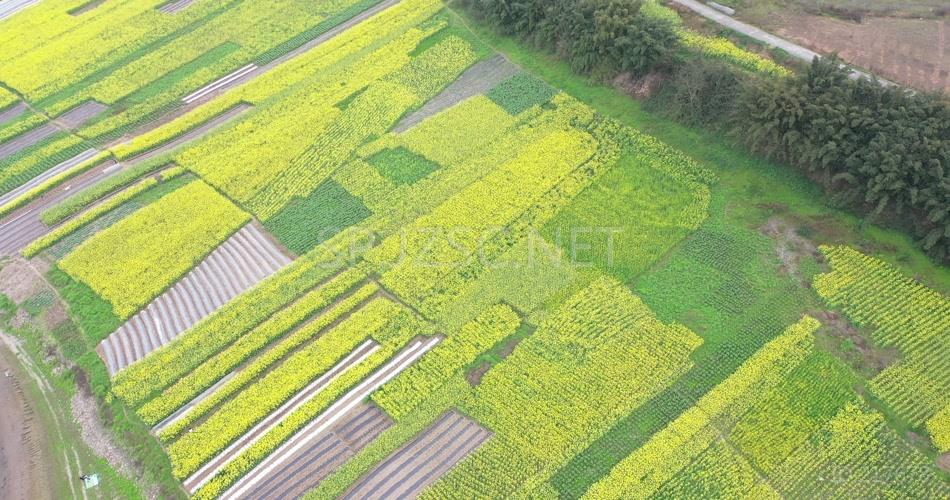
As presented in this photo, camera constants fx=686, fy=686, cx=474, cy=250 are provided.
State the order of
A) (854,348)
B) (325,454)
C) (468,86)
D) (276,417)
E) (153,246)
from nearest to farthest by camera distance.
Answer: (325,454) → (854,348) → (276,417) → (153,246) → (468,86)

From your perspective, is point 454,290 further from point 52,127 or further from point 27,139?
point 27,139

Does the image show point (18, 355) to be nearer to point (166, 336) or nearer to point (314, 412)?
point (166, 336)

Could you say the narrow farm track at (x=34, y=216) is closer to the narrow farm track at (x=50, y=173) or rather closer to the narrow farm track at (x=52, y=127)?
the narrow farm track at (x=50, y=173)

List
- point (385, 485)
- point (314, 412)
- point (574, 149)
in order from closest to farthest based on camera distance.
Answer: point (385, 485) < point (314, 412) < point (574, 149)

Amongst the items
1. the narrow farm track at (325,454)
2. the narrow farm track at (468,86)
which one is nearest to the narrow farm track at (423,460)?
the narrow farm track at (325,454)

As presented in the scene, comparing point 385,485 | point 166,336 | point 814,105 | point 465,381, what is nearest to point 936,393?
point 814,105

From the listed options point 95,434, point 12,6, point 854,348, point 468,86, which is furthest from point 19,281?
point 854,348

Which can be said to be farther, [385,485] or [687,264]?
[687,264]
